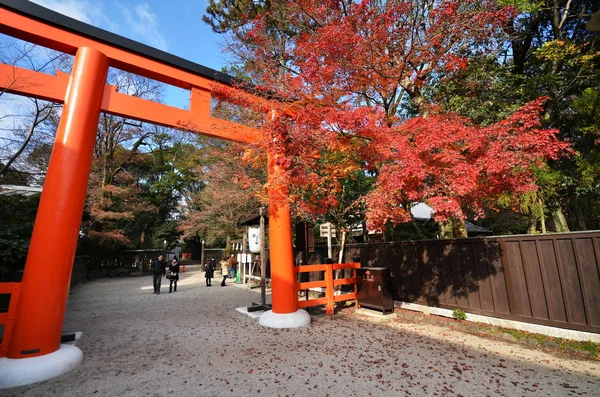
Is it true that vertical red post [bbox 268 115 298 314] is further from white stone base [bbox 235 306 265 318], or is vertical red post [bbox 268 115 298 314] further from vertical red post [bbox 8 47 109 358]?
vertical red post [bbox 8 47 109 358]

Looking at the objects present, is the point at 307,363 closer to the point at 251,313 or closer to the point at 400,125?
the point at 251,313

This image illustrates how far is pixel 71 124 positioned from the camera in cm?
495

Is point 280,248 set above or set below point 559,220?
below

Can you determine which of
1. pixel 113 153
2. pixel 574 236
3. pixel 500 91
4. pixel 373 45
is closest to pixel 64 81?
pixel 373 45

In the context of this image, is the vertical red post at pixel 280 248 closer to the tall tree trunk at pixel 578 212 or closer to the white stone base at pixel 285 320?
the white stone base at pixel 285 320

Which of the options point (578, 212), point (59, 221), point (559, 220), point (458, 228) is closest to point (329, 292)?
point (458, 228)

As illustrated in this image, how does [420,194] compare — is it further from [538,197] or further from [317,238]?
[317,238]

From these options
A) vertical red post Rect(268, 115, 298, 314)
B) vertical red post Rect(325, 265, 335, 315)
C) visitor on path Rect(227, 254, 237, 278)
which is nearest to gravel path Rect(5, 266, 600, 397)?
vertical red post Rect(325, 265, 335, 315)

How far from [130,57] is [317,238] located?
39.2ft

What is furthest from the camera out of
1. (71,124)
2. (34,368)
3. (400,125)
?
(400,125)

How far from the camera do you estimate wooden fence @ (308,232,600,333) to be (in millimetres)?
5000

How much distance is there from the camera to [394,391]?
11.6 feet

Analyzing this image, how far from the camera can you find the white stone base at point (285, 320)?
251 inches

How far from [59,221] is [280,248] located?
4.21m
